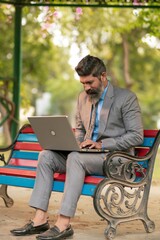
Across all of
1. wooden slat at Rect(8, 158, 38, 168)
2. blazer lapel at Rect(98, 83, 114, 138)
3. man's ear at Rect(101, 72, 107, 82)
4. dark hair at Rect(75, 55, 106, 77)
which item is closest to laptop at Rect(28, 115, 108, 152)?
blazer lapel at Rect(98, 83, 114, 138)

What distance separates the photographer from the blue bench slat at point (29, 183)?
231 inches

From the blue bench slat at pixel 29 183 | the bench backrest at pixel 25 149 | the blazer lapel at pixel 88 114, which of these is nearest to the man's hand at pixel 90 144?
the blazer lapel at pixel 88 114

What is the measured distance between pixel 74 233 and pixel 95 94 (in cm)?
109

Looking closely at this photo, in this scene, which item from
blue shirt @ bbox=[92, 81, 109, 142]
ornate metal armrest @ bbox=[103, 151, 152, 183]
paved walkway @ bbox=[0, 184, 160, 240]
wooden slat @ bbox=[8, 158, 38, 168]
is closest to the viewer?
ornate metal armrest @ bbox=[103, 151, 152, 183]

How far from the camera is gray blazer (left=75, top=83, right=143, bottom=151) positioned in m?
6.16

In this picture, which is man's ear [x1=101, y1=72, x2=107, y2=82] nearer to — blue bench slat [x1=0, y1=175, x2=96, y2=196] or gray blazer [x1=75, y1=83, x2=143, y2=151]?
gray blazer [x1=75, y1=83, x2=143, y2=151]

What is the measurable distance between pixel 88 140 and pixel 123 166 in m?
0.37

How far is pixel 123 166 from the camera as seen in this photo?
603cm

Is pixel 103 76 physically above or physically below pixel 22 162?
above

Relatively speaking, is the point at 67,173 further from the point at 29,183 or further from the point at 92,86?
the point at 92,86

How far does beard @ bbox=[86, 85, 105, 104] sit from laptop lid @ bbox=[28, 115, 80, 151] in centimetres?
41

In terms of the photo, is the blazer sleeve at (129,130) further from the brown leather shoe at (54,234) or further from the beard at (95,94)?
the brown leather shoe at (54,234)

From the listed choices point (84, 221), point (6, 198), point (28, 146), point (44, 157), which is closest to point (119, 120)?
point (44, 157)

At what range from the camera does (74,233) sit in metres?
6.10
